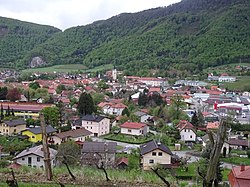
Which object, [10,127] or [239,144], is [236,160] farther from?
[10,127]

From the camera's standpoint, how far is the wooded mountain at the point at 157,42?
87062 mm

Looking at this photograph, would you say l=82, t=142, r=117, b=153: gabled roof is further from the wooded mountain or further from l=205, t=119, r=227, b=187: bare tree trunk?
the wooded mountain

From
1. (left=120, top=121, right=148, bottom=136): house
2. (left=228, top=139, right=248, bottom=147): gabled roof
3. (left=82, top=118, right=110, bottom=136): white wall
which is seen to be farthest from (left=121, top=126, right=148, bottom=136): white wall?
(left=228, top=139, right=248, bottom=147): gabled roof

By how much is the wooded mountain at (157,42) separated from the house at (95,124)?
49.2 meters

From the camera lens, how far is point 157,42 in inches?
4112

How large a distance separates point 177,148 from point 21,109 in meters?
15.9

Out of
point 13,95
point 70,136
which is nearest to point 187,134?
point 70,136

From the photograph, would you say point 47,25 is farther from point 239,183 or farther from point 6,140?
point 239,183

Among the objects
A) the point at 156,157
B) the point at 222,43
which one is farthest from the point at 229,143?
the point at 222,43

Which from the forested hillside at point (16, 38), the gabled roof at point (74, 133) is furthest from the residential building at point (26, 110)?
the forested hillside at point (16, 38)

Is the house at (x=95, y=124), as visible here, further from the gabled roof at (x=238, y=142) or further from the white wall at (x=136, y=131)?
the gabled roof at (x=238, y=142)

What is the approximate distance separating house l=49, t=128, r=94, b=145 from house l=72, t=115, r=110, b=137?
1.06m

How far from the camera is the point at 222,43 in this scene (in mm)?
91312

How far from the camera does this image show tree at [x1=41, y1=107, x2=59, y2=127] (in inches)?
1093
